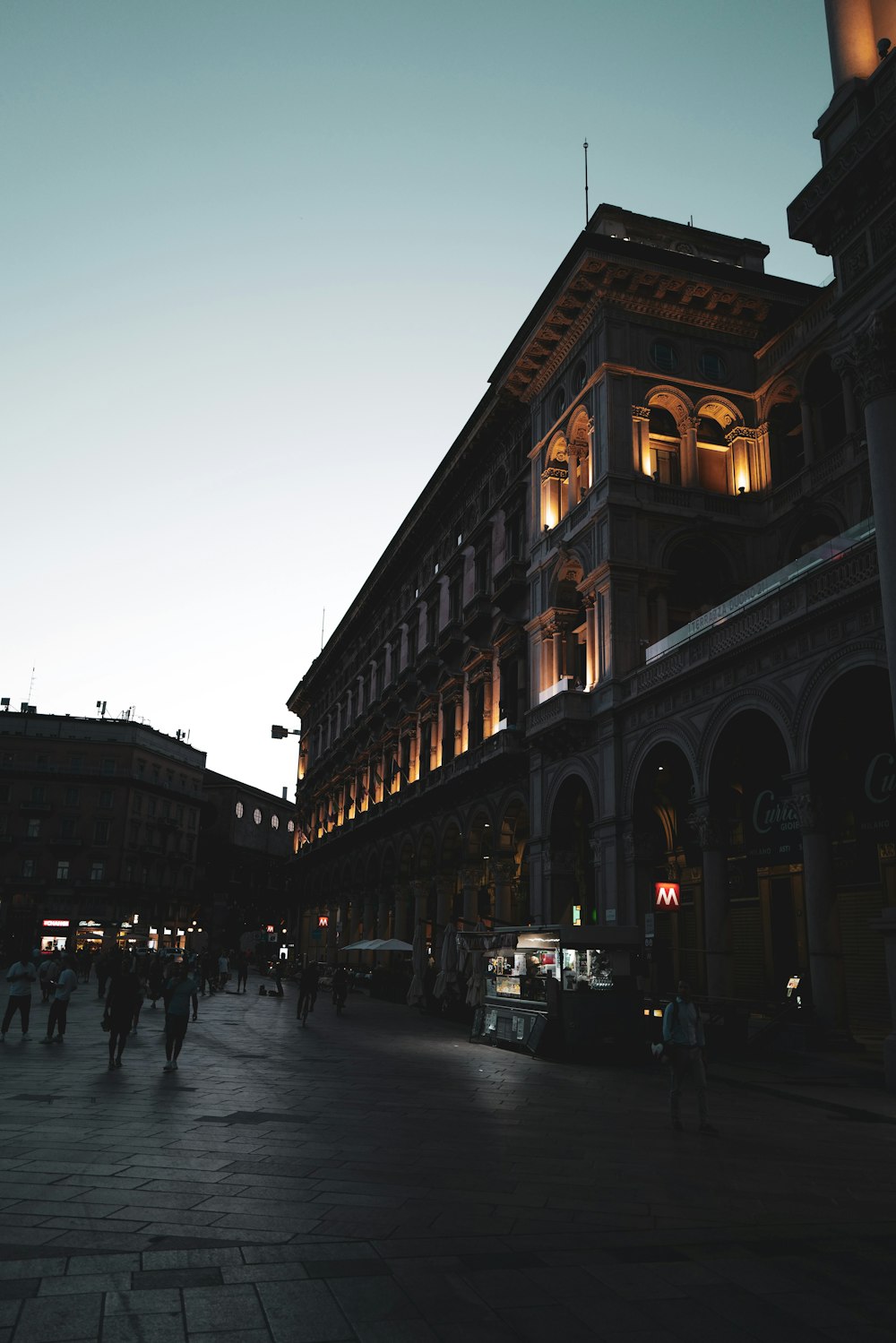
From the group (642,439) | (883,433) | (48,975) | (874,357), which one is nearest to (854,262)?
(874,357)

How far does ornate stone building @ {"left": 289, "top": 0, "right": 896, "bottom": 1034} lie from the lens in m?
19.8

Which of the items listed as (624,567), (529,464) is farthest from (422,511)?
(624,567)

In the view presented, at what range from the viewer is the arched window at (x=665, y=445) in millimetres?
31531

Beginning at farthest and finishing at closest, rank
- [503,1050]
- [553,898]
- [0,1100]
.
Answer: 1. [553,898]
2. [503,1050]
3. [0,1100]

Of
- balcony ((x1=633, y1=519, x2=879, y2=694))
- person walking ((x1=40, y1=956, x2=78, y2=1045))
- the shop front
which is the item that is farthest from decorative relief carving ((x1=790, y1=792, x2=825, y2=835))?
the shop front

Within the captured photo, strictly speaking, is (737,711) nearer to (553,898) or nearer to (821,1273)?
(553,898)

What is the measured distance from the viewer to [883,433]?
55.0ft

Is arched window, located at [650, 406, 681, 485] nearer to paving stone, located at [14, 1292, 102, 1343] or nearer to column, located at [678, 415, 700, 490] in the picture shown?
column, located at [678, 415, 700, 490]

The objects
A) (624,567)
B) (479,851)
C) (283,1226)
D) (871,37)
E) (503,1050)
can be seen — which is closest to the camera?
(283,1226)

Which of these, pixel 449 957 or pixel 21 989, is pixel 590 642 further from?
pixel 21 989

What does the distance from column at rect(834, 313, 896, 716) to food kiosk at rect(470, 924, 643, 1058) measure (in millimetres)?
8169

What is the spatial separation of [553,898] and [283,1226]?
24696mm

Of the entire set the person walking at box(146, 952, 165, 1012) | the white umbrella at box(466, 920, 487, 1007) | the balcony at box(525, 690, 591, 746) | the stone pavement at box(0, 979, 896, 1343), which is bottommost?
the stone pavement at box(0, 979, 896, 1343)

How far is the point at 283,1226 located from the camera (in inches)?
284
